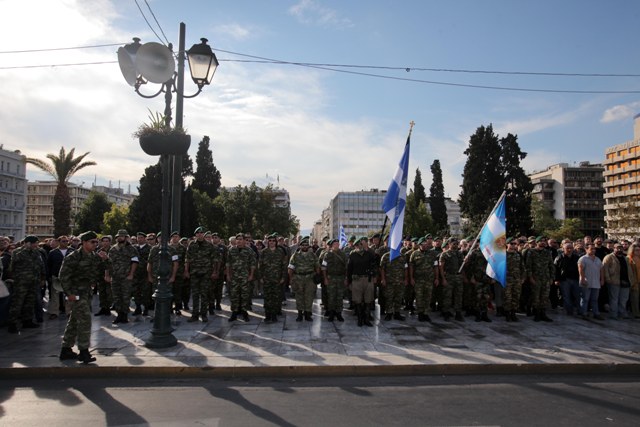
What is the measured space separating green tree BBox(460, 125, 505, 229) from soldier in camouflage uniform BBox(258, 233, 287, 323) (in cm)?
4005

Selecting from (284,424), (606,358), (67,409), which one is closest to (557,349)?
(606,358)

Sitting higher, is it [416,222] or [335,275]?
[416,222]

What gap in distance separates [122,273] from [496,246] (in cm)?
914

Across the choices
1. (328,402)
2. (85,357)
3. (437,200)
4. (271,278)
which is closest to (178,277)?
(271,278)

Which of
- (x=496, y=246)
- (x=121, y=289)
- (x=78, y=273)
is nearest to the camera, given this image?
Answer: (x=78, y=273)

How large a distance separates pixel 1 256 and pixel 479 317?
11703 millimetres

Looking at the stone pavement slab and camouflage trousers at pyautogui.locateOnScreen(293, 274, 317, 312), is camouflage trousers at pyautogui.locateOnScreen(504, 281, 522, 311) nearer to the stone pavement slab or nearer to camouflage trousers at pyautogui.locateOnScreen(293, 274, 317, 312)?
the stone pavement slab

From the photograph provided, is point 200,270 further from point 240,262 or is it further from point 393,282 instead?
point 393,282

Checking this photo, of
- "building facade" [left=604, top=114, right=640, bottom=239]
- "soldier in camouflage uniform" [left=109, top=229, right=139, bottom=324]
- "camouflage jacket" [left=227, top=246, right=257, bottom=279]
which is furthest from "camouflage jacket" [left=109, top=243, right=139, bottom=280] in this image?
"building facade" [left=604, top=114, right=640, bottom=239]

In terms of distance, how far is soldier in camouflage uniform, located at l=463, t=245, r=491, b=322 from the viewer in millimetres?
10875

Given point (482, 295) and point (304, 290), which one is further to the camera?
point (482, 295)

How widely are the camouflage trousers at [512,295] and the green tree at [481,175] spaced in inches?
1476

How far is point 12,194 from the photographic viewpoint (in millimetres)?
89188

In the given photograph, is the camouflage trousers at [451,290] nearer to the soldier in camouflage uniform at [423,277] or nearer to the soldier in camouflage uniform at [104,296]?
the soldier in camouflage uniform at [423,277]
